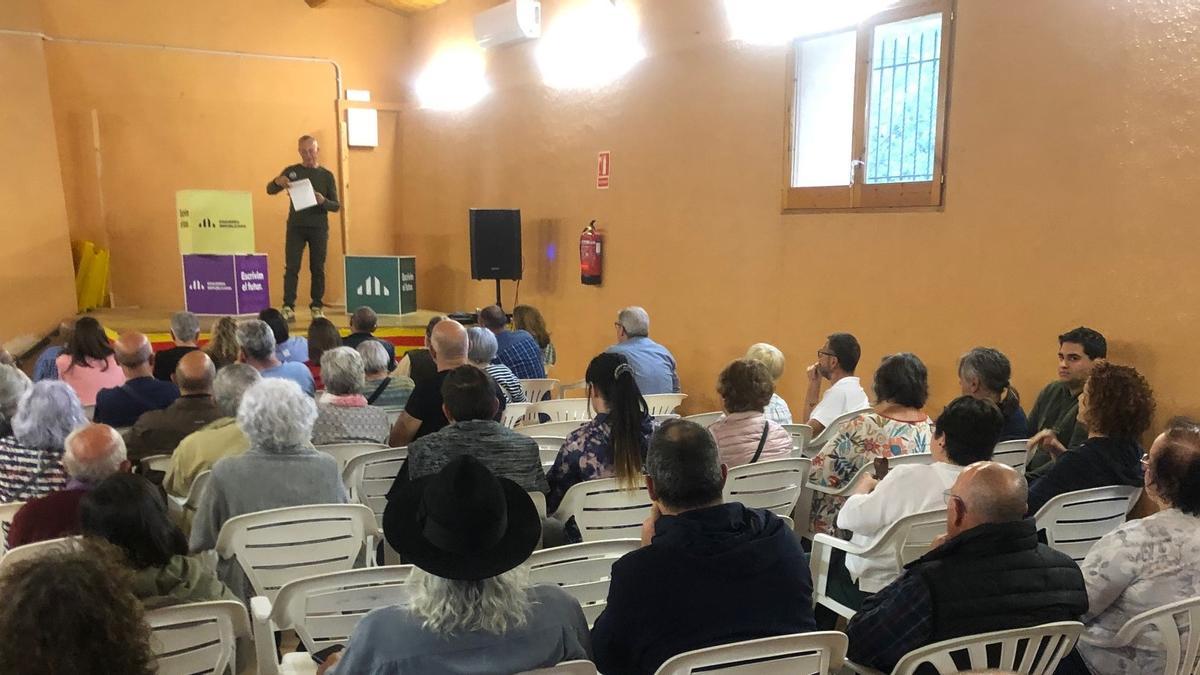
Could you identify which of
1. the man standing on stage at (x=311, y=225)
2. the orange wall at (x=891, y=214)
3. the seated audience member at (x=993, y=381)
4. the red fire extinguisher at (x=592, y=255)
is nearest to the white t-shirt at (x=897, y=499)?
the seated audience member at (x=993, y=381)

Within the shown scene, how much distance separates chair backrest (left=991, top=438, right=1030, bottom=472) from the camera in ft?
11.8

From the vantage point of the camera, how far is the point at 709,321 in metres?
6.61

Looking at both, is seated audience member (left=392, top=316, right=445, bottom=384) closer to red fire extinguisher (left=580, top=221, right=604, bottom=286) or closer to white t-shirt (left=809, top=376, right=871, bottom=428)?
white t-shirt (left=809, top=376, right=871, bottom=428)

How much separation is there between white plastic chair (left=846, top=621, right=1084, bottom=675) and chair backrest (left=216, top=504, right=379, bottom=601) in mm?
1633

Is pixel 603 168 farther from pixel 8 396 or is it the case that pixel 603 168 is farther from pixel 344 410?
pixel 8 396

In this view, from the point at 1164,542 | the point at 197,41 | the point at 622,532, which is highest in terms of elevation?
the point at 197,41

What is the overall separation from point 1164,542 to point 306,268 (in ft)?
29.8

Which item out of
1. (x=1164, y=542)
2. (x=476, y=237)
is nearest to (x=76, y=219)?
(x=476, y=237)

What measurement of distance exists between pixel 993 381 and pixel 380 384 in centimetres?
285

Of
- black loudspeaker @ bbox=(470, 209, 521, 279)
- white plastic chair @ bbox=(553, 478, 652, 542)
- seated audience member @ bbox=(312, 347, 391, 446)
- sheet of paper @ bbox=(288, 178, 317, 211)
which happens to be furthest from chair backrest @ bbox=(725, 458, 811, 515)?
sheet of paper @ bbox=(288, 178, 317, 211)

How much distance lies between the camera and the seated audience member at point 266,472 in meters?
2.70

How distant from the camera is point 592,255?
7.68 meters

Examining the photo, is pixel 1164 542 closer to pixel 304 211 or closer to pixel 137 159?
pixel 304 211

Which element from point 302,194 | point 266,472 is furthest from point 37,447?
point 302,194
